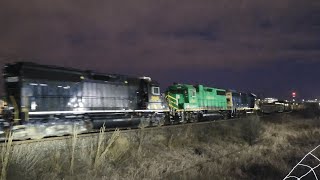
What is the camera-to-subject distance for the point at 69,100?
22.0 metres

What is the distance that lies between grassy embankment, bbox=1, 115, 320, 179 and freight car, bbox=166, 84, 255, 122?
32.7 feet

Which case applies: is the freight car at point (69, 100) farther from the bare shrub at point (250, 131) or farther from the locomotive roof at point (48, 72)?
the bare shrub at point (250, 131)

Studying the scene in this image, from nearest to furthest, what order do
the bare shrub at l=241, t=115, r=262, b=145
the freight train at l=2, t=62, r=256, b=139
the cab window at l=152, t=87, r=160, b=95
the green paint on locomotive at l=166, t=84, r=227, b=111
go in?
the freight train at l=2, t=62, r=256, b=139, the bare shrub at l=241, t=115, r=262, b=145, the cab window at l=152, t=87, r=160, b=95, the green paint on locomotive at l=166, t=84, r=227, b=111

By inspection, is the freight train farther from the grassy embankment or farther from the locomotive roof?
the grassy embankment

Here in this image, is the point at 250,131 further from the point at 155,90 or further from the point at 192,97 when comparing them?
the point at 192,97

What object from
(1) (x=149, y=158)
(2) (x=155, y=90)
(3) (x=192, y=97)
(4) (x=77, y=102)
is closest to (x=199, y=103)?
(3) (x=192, y=97)

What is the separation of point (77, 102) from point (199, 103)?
17942 mm

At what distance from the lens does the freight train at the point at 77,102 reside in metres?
19.2

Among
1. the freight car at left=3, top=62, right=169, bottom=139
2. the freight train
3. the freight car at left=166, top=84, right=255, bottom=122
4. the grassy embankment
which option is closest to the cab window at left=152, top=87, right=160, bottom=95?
the freight train

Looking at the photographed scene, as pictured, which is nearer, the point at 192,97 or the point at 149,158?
the point at 149,158

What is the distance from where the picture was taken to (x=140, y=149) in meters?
Result: 16.8

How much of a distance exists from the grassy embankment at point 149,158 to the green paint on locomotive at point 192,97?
10.3 metres

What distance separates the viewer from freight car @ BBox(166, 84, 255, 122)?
112 ft

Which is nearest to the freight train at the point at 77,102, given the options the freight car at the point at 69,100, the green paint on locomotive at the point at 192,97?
the freight car at the point at 69,100
